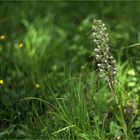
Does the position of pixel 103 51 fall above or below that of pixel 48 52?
above

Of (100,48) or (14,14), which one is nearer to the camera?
(100,48)

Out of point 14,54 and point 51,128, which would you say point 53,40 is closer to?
point 14,54

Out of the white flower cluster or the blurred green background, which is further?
the blurred green background

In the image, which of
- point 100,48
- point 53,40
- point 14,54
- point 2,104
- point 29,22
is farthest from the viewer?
point 29,22

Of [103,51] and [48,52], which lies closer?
[103,51]

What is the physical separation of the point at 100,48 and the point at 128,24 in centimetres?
221

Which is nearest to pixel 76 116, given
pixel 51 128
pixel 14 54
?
pixel 51 128

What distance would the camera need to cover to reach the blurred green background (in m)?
3.07

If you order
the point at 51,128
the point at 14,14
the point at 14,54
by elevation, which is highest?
the point at 14,14

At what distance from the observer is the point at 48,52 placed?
4.28m

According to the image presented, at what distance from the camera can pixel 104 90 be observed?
3.49 metres

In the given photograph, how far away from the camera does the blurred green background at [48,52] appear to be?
307 centimetres

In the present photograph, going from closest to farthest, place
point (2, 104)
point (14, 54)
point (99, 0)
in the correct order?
point (2, 104) < point (14, 54) < point (99, 0)

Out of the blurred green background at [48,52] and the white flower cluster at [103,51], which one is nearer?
the white flower cluster at [103,51]
